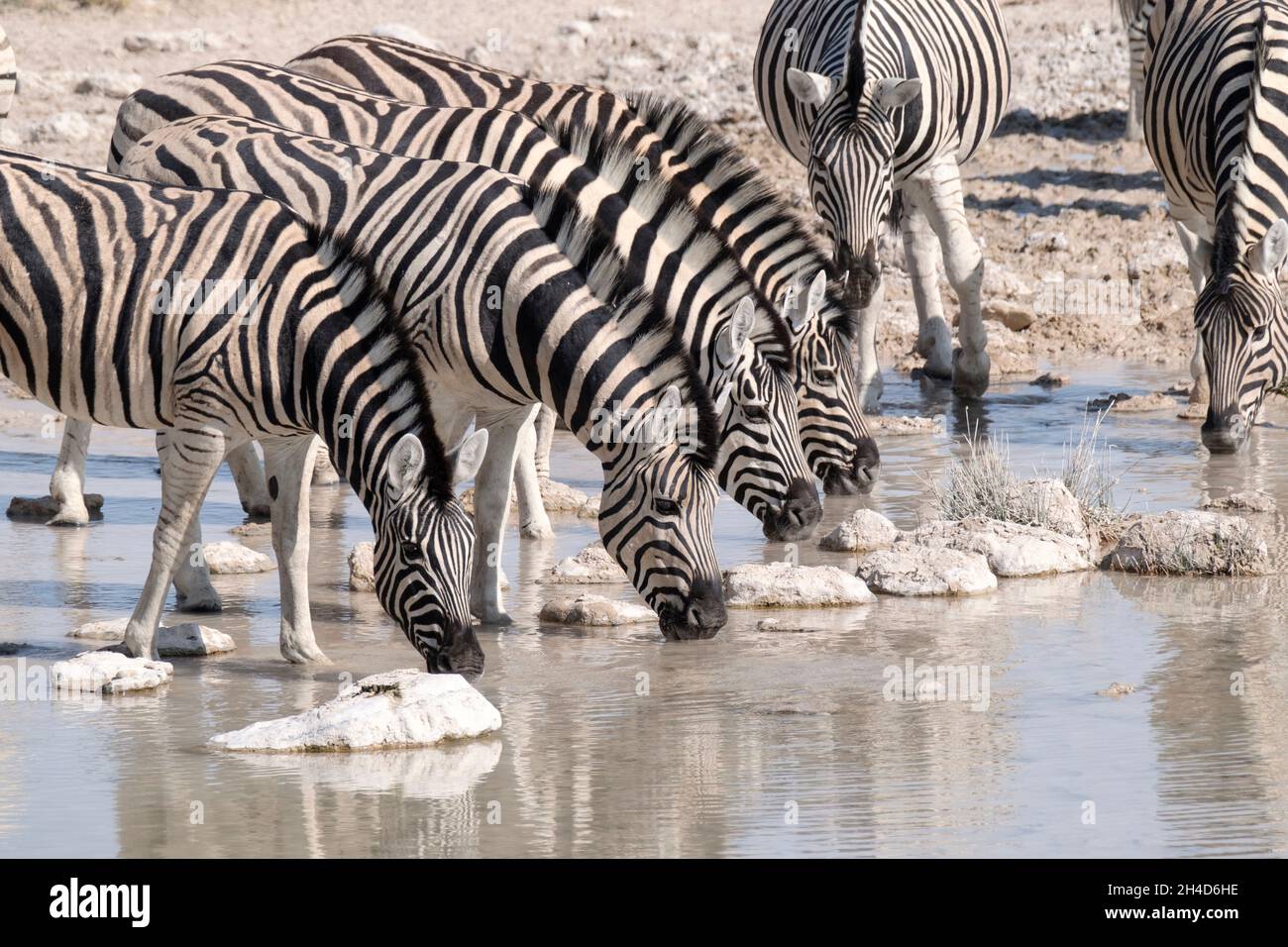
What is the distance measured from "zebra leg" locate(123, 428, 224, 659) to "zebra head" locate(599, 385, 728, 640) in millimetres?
1537

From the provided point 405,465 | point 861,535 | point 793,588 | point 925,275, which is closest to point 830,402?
point 861,535

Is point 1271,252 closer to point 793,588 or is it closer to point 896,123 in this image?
point 896,123

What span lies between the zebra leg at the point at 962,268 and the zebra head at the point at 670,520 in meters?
5.98

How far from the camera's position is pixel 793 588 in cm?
843

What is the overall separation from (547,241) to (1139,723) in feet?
9.60

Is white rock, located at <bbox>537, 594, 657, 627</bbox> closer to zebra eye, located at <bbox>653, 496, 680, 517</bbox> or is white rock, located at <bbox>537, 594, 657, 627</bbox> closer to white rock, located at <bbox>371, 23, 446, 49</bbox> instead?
zebra eye, located at <bbox>653, 496, 680, 517</bbox>

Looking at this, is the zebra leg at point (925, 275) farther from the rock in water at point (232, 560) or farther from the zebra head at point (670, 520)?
the zebra head at point (670, 520)

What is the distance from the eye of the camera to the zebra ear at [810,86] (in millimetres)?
11562

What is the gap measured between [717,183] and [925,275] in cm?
448

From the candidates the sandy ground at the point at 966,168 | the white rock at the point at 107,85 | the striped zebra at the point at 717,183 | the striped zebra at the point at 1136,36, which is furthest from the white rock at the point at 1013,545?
the white rock at the point at 107,85

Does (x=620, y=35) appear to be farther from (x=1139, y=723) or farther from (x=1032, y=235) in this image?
(x=1139, y=723)

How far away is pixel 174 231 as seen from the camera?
7648mm
